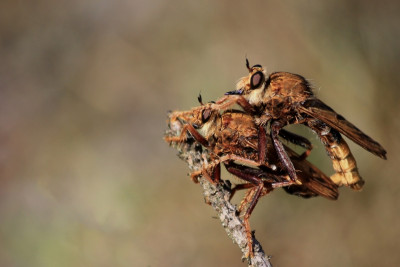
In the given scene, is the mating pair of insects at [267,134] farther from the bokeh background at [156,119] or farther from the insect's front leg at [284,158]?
the bokeh background at [156,119]

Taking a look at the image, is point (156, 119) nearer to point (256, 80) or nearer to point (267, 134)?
point (267, 134)

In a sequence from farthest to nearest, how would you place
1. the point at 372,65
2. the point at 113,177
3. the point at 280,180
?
the point at 113,177 → the point at 372,65 → the point at 280,180

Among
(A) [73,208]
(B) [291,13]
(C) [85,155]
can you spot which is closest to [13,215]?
(A) [73,208]

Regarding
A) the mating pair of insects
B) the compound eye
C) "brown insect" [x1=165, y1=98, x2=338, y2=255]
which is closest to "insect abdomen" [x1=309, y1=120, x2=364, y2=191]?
the mating pair of insects

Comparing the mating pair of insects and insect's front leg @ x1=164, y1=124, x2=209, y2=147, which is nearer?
insect's front leg @ x1=164, y1=124, x2=209, y2=147

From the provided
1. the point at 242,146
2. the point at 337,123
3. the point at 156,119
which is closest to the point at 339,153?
the point at 337,123

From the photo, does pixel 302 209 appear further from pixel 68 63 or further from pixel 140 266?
pixel 68 63

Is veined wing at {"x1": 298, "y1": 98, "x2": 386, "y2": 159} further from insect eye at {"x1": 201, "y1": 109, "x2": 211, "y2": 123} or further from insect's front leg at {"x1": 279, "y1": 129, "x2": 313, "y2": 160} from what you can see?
insect eye at {"x1": 201, "y1": 109, "x2": 211, "y2": 123}

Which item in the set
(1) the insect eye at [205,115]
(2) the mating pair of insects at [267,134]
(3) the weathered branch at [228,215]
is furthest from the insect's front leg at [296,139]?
(3) the weathered branch at [228,215]
